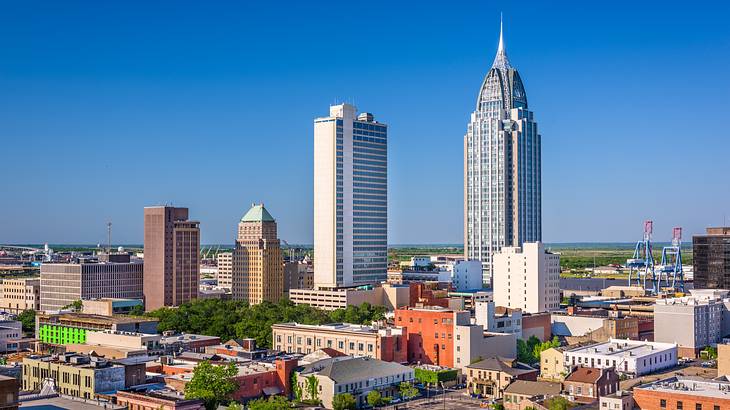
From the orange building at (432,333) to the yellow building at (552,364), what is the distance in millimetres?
9477

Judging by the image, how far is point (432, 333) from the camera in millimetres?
96438

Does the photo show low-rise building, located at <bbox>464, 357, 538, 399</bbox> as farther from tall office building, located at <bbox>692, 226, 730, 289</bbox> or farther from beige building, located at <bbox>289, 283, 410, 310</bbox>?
tall office building, located at <bbox>692, 226, 730, 289</bbox>

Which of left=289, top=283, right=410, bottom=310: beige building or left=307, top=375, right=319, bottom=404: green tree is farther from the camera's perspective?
left=289, top=283, right=410, bottom=310: beige building

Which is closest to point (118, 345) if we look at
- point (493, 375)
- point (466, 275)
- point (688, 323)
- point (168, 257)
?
point (493, 375)

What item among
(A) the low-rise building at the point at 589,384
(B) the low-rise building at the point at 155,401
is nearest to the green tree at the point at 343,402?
(B) the low-rise building at the point at 155,401

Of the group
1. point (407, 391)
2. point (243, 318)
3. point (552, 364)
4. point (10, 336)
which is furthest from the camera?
point (243, 318)

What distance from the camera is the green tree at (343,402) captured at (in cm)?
7275

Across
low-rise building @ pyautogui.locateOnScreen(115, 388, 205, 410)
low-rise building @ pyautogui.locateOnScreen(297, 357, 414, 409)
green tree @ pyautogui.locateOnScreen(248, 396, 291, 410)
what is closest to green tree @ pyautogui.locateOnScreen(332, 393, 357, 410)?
low-rise building @ pyautogui.locateOnScreen(297, 357, 414, 409)

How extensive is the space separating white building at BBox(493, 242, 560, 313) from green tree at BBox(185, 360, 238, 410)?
72.3 metres

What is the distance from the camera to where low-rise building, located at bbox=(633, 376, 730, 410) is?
59188 millimetres

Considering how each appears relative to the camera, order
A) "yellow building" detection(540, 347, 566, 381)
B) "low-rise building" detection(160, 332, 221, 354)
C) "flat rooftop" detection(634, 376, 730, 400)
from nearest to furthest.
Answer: "flat rooftop" detection(634, 376, 730, 400)
"yellow building" detection(540, 347, 566, 381)
"low-rise building" detection(160, 332, 221, 354)

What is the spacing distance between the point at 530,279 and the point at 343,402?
65188mm

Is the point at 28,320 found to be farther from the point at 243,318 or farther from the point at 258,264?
the point at 258,264

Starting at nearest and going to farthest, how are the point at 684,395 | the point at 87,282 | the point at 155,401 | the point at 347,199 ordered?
1. the point at 155,401
2. the point at 684,395
3. the point at 347,199
4. the point at 87,282
